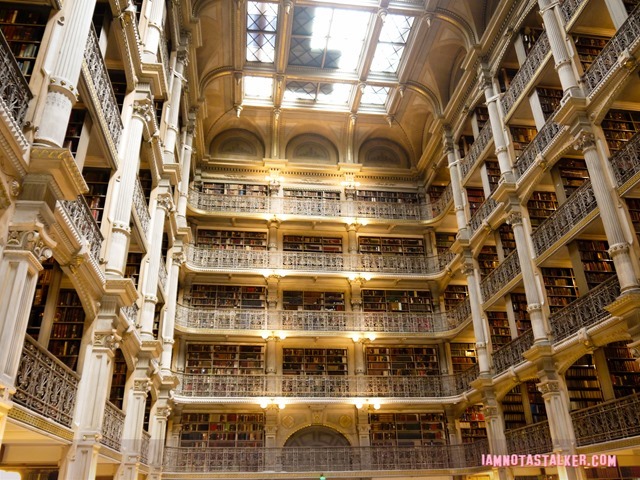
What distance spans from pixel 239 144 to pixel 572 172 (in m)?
10.3

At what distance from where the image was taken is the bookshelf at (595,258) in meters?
8.98

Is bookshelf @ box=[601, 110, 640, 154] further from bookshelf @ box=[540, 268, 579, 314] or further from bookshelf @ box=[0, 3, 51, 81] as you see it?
bookshelf @ box=[0, 3, 51, 81]

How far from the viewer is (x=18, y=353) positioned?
173 inches

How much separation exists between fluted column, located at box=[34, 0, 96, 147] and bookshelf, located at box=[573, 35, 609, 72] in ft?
26.6

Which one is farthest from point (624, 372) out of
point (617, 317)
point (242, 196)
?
point (242, 196)

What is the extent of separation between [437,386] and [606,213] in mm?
7554

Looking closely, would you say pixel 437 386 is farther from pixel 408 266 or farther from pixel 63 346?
pixel 63 346

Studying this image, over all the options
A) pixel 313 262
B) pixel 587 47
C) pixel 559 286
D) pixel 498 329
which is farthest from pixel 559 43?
pixel 313 262

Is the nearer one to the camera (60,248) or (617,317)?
(60,248)

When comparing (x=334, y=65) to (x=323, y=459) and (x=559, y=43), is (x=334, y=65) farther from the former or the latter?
(x=323, y=459)

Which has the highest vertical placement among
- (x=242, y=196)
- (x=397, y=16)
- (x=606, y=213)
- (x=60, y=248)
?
(x=397, y=16)

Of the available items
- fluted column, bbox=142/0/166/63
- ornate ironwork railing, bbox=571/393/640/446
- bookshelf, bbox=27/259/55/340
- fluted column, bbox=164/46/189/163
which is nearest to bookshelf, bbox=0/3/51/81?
bookshelf, bbox=27/259/55/340

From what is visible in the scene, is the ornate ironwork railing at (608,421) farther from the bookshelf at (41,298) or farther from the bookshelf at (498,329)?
the bookshelf at (41,298)

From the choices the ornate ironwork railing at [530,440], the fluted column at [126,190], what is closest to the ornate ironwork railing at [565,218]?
the ornate ironwork railing at [530,440]
